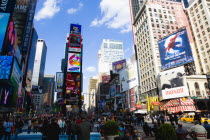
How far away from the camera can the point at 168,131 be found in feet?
20.4

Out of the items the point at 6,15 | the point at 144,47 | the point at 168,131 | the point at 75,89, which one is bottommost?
the point at 168,131

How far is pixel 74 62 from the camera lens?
77.2m

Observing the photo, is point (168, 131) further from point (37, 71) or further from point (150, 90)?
point (37, 71)

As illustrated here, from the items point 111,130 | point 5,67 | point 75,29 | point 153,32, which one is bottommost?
point 111,130

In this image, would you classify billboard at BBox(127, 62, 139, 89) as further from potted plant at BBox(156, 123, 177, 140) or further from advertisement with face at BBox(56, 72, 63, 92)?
potted plant at BBox(156, 123, 177, 140)

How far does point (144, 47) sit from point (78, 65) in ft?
111

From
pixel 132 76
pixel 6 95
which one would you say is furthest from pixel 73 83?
pixel 6 95

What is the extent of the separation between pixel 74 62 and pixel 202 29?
200 feet

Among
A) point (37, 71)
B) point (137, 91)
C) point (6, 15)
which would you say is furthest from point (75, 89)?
point (37, 71)

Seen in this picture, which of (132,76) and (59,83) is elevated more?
(59,83)

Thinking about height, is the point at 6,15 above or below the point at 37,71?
below

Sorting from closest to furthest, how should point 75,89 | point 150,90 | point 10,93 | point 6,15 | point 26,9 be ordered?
point 6,15 → point 10,93 → point 150,90 → point 26,9 → point 75,89

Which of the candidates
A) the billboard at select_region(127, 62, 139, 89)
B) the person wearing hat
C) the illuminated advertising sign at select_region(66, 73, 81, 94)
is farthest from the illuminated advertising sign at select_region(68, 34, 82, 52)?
the person wearing hat

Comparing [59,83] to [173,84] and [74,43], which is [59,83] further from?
[173,84]
